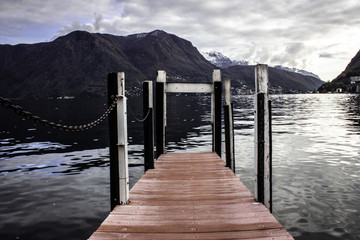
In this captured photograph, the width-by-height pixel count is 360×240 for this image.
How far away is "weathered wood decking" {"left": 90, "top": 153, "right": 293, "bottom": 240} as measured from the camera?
4.10 meters

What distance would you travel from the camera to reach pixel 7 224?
25.4 ft

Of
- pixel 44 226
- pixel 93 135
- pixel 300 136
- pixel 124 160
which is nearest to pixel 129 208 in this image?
pixel 124 160

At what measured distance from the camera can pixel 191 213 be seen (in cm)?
496

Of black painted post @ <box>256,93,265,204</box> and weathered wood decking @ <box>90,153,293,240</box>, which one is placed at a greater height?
black painted post @ <box>256,93,265,204</box>

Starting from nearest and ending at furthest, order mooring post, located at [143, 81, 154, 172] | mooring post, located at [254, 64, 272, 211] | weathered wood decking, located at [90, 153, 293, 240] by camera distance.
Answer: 1. weathered wood decking, located at [90, 153, 293, 240]
2. mooring post, located at [254, 64, 272, 211]
3. mooring post, located at [143, 81, 154, 172]

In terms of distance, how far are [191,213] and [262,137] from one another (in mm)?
1892

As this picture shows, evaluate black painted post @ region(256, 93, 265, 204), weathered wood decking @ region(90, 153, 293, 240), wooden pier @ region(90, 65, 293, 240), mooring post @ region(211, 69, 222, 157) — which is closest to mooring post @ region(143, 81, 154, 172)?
weathered wood decking @ region(90, 153, 293, 240)

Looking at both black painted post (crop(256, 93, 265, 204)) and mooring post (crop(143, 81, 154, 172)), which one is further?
mooring post (crop(143, 81, 154, 172))

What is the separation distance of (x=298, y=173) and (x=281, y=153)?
172 inches

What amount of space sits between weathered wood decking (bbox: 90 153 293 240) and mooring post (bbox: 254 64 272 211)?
0.27m

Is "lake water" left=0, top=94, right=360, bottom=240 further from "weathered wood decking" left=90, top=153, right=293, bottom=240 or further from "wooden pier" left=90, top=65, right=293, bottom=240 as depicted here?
"wooden pier" left=90, top=65, right=293, bottom=240

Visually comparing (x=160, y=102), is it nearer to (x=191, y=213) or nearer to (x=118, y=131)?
(x=118, y=131)

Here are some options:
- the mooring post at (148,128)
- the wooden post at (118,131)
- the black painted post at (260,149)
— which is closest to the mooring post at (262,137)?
the black painted post at (260,149)

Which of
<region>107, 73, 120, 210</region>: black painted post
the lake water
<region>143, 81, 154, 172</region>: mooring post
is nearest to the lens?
<region>107, 73, 120, 210</region>: black painted post
